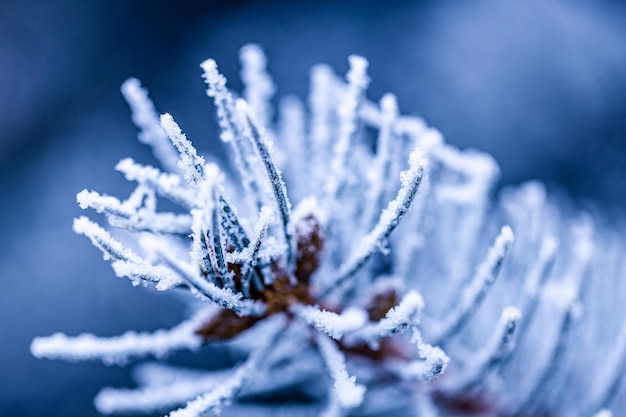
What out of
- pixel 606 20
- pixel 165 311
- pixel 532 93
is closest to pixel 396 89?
pixel 532 93

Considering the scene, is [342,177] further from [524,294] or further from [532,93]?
[532,93]

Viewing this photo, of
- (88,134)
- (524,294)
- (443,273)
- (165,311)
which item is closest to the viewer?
(524,294)

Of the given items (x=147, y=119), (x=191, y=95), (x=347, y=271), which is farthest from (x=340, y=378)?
(x=191, y=95)

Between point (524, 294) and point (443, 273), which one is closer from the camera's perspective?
point (524, 294)

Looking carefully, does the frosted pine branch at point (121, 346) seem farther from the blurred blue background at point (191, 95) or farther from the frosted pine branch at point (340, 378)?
the blurred blue background at point (191, 95)

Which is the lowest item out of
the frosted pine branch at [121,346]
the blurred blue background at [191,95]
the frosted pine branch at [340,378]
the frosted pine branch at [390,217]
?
the frosted pine branch at [340,378]

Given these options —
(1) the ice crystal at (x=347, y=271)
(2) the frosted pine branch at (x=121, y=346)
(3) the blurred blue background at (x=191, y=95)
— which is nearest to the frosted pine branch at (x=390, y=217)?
(1) the ice crystal at (x=347, y=271)

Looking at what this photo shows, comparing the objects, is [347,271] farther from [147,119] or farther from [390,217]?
[147,119]
